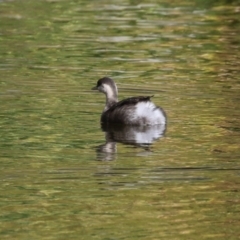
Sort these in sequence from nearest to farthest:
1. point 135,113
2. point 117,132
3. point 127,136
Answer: point 127,136, point 117,132, point 135,113

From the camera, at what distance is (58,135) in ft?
41.9

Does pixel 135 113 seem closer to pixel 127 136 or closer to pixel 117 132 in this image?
pixel 117 132

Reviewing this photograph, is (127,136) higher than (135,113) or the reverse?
the reverse

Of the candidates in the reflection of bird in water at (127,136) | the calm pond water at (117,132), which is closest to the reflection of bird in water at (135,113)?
the reflection of bird in water at (127,136)

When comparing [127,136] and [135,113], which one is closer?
[127,136]

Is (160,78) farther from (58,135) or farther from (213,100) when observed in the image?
(58,135)

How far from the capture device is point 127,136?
13.2 m

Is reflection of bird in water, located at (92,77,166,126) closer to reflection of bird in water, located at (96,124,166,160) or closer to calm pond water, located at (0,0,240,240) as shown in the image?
reflection of bird in water, located at (96,124,166,160)

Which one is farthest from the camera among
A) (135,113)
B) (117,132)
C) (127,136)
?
(135,113)

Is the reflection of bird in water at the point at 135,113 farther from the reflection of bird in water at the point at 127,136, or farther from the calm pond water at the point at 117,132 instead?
the calm pond water at the point at 117,132

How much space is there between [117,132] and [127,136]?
0.38 meters

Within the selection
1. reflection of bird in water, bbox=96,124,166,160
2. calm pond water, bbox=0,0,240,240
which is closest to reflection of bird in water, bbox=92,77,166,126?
reflection of bird in water, bbox=96,124,166,160

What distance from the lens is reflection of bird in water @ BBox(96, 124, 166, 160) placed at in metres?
12.1

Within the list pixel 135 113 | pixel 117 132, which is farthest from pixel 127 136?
pixel 135 113
